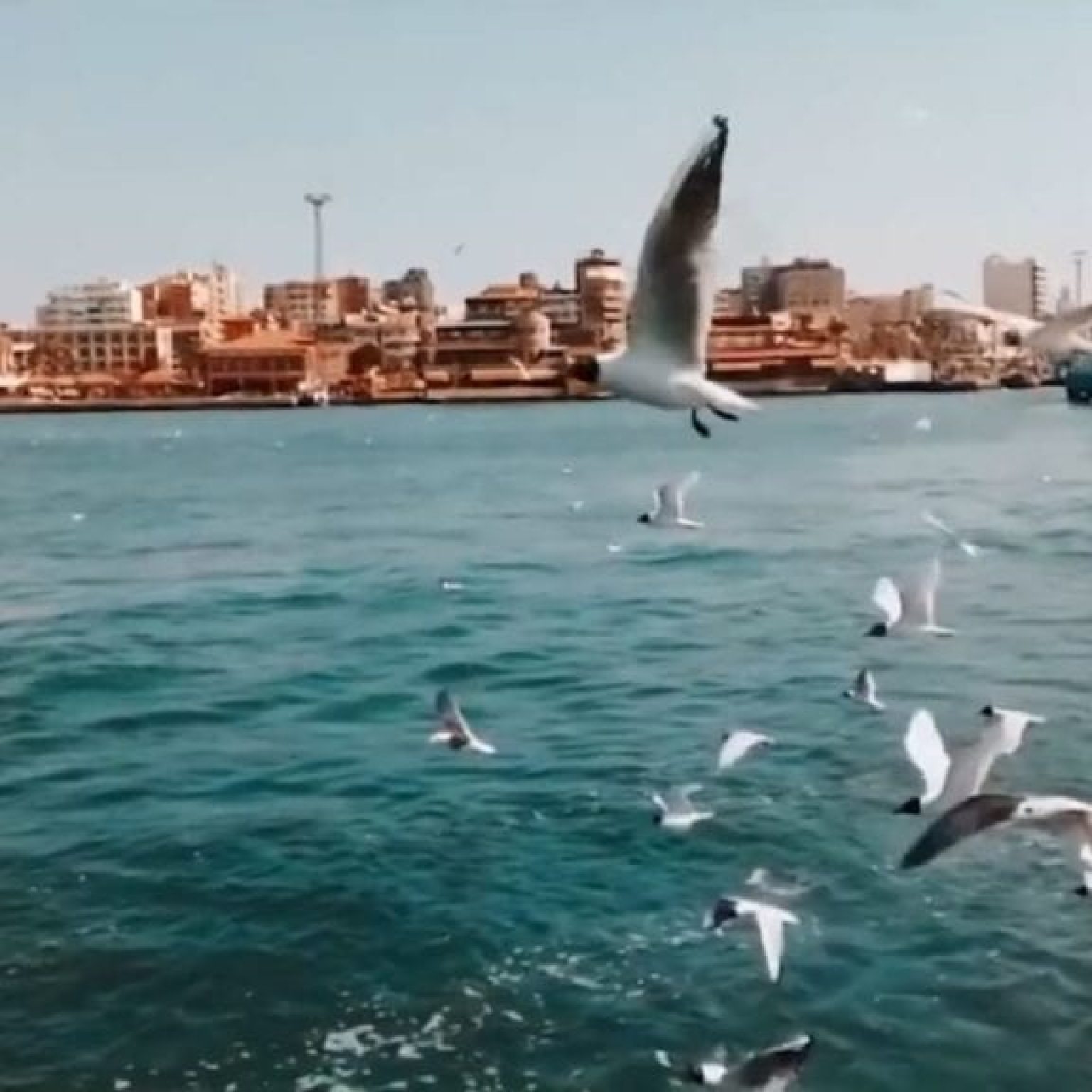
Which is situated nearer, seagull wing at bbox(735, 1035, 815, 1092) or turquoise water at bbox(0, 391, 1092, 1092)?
seagull wing at bbox(735, 1035, 815, 1092)

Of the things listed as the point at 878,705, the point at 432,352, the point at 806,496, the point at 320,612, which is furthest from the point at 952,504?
the point at 432,352

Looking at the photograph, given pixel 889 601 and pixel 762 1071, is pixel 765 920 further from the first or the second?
pixel 889 601

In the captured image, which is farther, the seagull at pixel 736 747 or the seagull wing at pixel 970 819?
the seagull at pixel 736 747

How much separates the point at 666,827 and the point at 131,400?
9837cm

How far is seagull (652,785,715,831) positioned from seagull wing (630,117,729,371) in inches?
140

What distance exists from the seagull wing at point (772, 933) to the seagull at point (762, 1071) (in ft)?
0.89

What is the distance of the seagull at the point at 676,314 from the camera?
4430mm

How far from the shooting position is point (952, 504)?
25.4 meters

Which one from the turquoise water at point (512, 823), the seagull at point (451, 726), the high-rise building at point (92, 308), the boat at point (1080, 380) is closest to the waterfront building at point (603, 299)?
the turquoise water at point (512, 823)

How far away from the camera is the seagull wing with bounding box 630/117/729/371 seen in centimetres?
437

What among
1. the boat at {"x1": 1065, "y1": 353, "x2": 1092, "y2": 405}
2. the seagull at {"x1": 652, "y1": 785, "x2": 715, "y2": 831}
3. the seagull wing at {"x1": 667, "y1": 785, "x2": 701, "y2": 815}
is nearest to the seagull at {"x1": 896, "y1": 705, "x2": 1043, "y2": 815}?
the seagull at {"x1": 652, "y1": 785, "x2": 715, "y2": 831}

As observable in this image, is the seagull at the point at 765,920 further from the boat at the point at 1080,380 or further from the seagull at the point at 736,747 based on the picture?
the boat at the point at 1080,380

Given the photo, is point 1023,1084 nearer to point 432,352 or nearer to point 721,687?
point 721,687

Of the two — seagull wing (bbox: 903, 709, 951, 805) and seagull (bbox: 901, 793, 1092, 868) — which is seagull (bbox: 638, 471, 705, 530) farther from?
seagull (bbox: 901, 793, 1092, 868)
